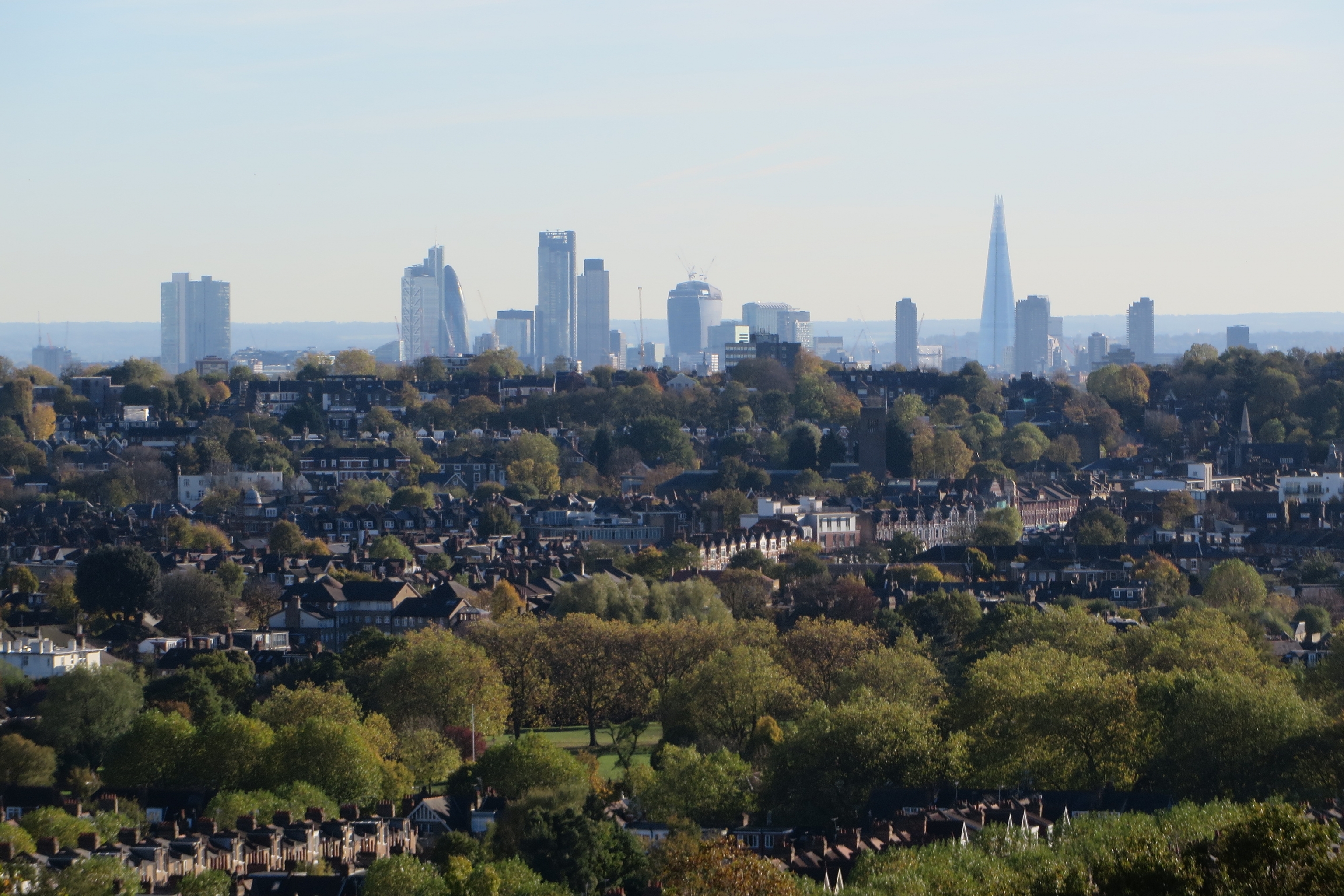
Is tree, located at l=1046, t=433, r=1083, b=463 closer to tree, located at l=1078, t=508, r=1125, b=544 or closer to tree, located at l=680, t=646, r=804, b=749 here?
tree, located at l=1078, t=508, r=1125, b=544

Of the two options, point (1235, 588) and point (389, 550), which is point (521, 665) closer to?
point (1235, 588)

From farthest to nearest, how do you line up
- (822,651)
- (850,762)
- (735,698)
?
(822,651) → (735,698) → (850,762)

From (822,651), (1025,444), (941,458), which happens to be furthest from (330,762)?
(1025,444)

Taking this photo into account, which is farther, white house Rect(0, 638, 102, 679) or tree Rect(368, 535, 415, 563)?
tree Rect(368, 535, 415, 563)

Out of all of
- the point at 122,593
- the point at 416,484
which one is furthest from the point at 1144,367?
the point at 122,593

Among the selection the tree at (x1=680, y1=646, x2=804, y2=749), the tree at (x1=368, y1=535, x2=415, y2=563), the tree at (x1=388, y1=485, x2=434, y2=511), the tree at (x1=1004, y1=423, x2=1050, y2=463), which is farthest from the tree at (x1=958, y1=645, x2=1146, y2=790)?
the tree at (x1=1004, y1=423, x2=1050, y2=463)

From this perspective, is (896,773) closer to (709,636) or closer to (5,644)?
(709,636)

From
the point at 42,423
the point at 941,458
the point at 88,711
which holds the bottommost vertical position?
the point at 88,711
